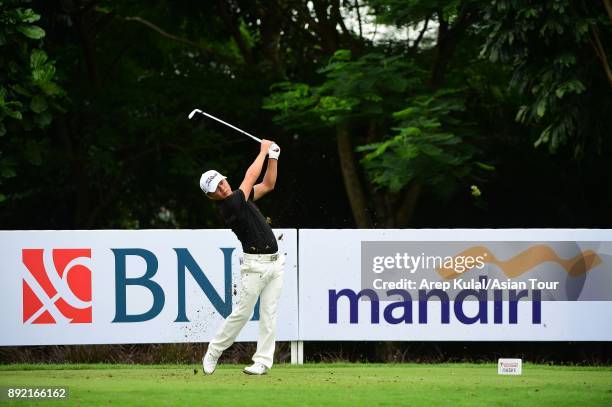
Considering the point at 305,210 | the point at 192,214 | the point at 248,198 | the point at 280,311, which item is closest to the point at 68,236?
the point at 280,311

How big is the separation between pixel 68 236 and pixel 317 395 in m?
4.59

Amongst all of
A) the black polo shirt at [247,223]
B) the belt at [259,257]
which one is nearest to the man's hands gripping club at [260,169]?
the black polo shirt at [247,223]

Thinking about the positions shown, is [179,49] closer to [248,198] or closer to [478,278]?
[478,278]

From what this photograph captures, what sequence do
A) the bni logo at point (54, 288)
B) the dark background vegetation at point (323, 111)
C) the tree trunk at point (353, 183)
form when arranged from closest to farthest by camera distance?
1. the bni logo at point (54, 288)
2. the dark background vegetation at point (323, 111)
3. the tree trunk at point (353, 183)

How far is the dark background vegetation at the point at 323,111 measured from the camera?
13680mm

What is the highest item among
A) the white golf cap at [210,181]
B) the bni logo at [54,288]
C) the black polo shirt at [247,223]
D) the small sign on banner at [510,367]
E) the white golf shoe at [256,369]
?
the white golf cap at [210,181]

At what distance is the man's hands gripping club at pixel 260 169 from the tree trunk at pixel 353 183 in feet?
27.3

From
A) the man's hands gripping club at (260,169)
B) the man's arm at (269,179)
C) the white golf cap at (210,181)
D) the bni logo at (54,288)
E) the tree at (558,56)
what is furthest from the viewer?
the tree at (558,56)

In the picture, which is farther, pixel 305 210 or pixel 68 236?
pixel 305 210

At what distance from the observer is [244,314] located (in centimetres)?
912

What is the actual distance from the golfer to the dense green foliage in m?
5.32

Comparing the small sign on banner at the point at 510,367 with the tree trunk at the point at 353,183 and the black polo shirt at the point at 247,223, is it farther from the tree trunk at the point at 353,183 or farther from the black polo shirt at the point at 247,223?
the tree trunk at the point at 353,183

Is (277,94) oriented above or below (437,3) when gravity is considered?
below

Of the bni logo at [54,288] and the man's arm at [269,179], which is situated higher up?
the man's arm at [269,179]
